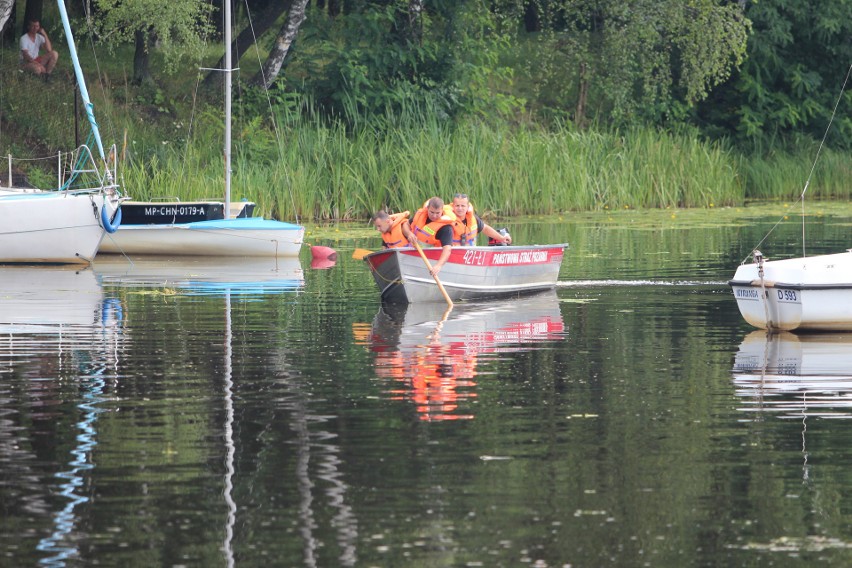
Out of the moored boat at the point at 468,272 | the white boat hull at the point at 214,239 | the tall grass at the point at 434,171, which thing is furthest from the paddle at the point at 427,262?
the tall grass at the point at 434,171

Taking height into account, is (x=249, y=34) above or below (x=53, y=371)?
above

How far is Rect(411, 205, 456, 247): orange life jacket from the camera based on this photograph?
65.8ft

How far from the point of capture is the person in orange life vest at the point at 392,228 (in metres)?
19.8

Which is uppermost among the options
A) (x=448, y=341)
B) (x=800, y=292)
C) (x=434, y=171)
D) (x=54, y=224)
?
(x=434, y=171)

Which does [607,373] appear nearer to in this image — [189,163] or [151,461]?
[151,461]

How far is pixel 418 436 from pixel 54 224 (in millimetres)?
15893

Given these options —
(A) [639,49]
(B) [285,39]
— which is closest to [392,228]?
(B) [285,39]

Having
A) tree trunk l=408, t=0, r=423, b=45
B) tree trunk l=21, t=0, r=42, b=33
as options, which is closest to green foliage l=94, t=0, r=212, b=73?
tree trunk l=21, t=0, r=42, b=33

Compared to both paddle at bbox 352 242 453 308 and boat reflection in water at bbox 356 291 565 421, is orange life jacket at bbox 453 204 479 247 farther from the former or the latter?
paddle at bbox 352 242 453 308

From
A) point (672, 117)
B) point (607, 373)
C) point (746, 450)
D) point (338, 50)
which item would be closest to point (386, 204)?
point (338, 50)

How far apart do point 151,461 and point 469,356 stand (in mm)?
5140

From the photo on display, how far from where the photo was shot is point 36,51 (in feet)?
116

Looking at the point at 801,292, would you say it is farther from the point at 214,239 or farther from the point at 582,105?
the point at 582,105

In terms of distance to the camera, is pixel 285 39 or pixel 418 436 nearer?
pixel 418 436
